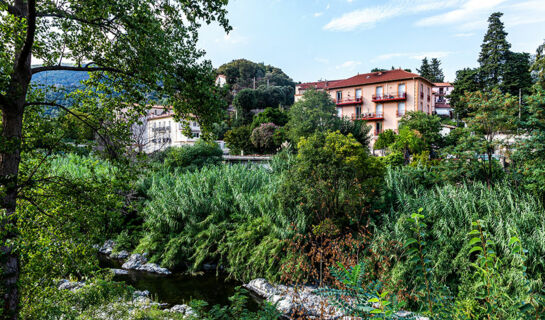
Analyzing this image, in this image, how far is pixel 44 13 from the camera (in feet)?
9.96

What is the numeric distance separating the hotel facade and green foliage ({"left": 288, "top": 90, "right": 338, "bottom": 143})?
2064mm

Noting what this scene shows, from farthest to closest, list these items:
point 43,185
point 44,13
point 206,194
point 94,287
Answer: point 206,194 < point 94,287 < point 43,185 < point 44,13

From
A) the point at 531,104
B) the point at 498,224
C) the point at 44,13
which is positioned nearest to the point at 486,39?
the point at 531,104

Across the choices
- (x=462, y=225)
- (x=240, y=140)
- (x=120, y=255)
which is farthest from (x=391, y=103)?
(x=120, y=255)

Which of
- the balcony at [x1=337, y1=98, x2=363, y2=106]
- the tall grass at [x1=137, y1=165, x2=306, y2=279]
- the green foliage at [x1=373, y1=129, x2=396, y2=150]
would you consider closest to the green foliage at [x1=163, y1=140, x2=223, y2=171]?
the tall grass at [x1=137, y1=165, x2=306, y2=279]

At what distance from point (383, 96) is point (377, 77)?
2.57 meters

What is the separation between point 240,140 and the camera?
32156mm

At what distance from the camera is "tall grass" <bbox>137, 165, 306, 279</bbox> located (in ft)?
27.8

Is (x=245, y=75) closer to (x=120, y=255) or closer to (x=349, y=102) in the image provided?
(x=349, y=102)

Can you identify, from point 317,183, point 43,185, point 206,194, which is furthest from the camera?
point 206,194

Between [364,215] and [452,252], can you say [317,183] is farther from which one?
[452,252]

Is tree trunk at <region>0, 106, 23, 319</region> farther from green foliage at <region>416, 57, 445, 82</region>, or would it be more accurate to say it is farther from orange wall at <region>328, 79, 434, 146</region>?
green foliage at <region>416, 57, 445, 82</region>

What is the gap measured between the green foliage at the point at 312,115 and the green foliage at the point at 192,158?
1052 cm

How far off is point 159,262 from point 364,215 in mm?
6816
